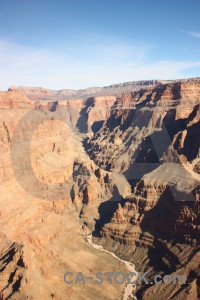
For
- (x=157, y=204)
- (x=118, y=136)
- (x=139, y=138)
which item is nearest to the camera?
(x=157, y=204)

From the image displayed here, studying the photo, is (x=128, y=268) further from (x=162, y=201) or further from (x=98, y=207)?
Answer: (x=98, y=207)

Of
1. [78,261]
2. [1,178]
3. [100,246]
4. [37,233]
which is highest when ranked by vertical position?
[1,178]

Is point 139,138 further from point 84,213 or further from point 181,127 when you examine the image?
point 84,213

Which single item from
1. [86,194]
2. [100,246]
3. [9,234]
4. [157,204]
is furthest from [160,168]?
[9,234]

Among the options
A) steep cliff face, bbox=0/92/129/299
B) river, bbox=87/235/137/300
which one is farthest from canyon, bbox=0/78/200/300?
river, bbox=87/235/137/300

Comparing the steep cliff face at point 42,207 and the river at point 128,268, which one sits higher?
the steep cliff face at point 42,207

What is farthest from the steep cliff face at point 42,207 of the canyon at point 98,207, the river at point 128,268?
the river at point 128,268

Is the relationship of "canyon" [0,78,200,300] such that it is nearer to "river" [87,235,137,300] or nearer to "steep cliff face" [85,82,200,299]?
"steep cliff face" [85,82,200,299]

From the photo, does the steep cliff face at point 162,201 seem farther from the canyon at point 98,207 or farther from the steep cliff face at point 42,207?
the steep cliff face at point 42,207
